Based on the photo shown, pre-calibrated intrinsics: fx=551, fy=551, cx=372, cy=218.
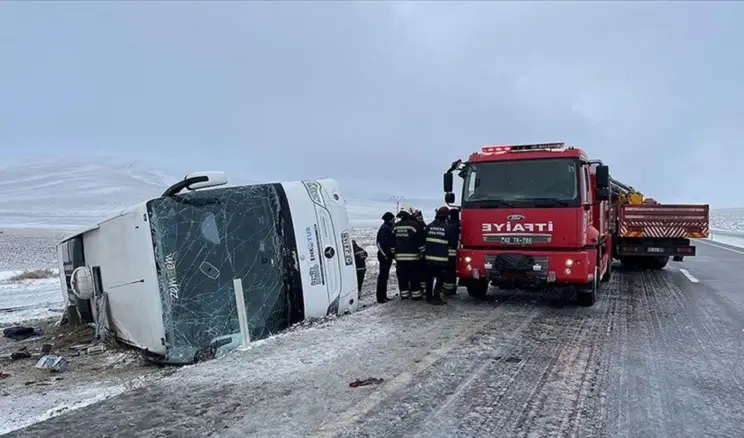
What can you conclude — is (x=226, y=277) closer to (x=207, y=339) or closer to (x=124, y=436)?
(x=207, y=339)

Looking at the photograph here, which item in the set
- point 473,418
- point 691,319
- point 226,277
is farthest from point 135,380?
point 691,319

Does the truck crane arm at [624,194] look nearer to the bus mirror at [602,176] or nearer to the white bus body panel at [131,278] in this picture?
the bus mirror at [602,176]

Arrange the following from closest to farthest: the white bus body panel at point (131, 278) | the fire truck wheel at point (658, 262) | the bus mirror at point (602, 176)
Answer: the white bus body panel at point (131, 278)
the bus mirror at point (602, 176)
the fire truck wheel at point (658, 262)

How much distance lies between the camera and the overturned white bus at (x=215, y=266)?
634 cm

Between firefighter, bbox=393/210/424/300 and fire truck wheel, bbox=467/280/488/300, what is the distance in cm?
90

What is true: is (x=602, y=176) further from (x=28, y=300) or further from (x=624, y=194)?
(x=28, y=300)

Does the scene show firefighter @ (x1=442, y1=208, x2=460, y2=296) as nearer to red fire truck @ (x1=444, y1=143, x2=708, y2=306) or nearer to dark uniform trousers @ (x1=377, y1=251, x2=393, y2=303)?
red fire truck @ (x1=444, y1=143, x2=708, y2=306)

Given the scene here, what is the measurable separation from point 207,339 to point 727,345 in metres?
5.95

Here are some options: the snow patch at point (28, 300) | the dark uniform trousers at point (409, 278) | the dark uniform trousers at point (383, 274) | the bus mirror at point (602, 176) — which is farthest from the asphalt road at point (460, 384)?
the snow patch at point (28, 300)

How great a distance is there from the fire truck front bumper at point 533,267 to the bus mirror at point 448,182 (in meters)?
1.19

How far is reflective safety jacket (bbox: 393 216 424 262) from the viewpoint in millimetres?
8883

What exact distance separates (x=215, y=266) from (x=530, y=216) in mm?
4489

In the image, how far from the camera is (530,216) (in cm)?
808

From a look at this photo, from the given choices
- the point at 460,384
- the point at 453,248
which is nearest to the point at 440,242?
the point at 453,248
